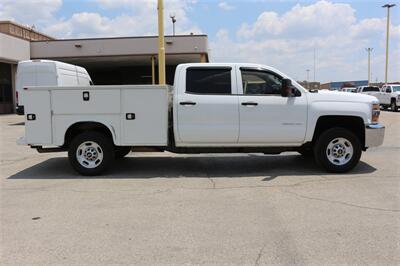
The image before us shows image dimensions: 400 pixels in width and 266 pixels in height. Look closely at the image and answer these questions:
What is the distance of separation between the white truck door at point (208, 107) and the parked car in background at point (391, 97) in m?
26.7

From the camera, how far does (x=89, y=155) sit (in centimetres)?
777

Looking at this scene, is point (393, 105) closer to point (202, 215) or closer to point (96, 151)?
point (96, 151)

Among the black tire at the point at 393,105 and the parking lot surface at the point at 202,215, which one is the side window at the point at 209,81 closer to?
the parking lot surface at the point at 202,215

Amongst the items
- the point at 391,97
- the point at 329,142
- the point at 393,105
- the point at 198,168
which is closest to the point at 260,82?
the point at 329,142

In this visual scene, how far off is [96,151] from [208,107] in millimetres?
2311

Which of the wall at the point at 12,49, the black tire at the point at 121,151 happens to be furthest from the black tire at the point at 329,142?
the wall at the point at 12,49

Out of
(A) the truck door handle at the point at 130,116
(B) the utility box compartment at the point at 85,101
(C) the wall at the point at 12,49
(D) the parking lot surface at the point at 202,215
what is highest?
(C) the wall at the point at 12,49

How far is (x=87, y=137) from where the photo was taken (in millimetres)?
7660

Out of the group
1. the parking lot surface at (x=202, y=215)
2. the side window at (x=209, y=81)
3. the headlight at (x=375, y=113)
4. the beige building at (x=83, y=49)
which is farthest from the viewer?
the beige building at (x=83, y=49)

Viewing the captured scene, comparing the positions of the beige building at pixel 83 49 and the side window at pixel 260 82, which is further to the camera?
the beige building at pixel 83 49

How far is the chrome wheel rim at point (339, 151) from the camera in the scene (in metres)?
7.75

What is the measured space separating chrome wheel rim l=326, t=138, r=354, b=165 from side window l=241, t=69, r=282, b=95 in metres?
1.46

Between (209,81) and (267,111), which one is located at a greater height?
(209,81)

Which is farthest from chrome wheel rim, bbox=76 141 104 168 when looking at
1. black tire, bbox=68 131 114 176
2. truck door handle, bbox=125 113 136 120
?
truck door handle, bbox=125 113 136 120
